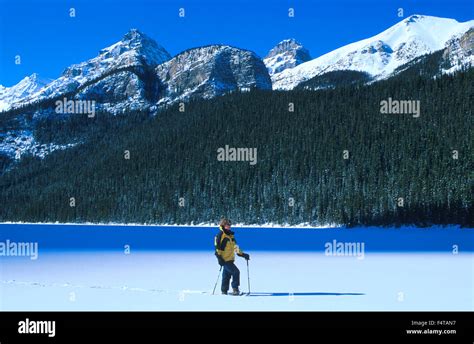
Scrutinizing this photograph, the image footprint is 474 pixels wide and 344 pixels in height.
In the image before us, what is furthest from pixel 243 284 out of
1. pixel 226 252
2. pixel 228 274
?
pixel 226 252

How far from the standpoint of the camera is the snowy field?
41.3 feet

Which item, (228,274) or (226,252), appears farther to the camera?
(226,252)

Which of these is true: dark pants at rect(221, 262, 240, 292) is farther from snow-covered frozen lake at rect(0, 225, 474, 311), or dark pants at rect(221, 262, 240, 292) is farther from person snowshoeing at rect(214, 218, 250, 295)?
snow-covered frozen lake at rect(0, 225, 474, 311)

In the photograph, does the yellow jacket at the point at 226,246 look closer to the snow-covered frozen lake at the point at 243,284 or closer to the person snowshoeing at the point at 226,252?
the person snowshoeing at the point at 226,252

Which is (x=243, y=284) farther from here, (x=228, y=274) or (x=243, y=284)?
(x=228, y=274)

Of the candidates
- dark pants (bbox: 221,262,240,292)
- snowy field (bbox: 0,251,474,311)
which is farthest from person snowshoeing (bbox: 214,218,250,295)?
snowy field (bbox: 0,251,474,311)

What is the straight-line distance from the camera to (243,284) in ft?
54.0

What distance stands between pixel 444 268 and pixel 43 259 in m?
15.8

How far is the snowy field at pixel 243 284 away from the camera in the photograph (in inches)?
495

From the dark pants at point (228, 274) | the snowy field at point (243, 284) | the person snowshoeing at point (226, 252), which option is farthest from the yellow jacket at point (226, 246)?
the snowy field at point (243, 284)

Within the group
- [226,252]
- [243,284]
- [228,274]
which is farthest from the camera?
[243,284]
